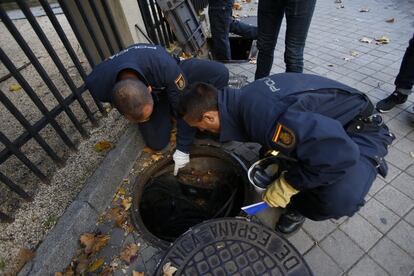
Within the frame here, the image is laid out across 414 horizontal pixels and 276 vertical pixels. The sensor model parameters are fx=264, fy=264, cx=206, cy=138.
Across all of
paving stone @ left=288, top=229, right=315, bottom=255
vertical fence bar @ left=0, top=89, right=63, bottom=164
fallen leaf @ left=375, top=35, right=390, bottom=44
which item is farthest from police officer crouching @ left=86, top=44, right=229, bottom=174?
fallen leaf @ left=375, top=35, right=390, bottom=44

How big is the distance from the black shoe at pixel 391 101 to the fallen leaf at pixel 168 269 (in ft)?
10.7

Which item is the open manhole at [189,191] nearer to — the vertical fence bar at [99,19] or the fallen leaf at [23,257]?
the fallen leaf at [23,257]

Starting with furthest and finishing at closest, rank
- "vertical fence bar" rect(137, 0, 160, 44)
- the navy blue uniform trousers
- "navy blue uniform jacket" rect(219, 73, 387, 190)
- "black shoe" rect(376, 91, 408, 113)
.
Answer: "vertical fence bar" rect(137, 0, 160, 44) < "black shoe" rect(376, 91, 408, 113) < the navy blue uniform trousers < "navy blue uniform jacket" rect(219, 73, 387, 190)

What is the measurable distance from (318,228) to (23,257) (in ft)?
8.32

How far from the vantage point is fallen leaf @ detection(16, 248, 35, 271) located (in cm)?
208

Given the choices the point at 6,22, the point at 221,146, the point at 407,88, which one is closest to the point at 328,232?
the point at 221,146

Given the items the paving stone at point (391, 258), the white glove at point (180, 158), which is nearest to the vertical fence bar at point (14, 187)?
the white glove at point (180, 158)

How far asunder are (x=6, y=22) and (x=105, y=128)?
1.39 meters

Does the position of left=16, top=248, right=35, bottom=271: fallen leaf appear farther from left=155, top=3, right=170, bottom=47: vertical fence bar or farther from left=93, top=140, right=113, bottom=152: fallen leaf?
left=155, top=3, right=170, bottom=47: vertical fence bar

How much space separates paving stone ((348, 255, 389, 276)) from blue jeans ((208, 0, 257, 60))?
389cm

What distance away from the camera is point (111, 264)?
7.47ft

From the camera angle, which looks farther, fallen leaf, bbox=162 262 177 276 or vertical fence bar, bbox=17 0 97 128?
vertical fence bar, bbox=17 0 97 128

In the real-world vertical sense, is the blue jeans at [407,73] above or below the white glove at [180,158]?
above

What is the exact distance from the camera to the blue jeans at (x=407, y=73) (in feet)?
10.6
